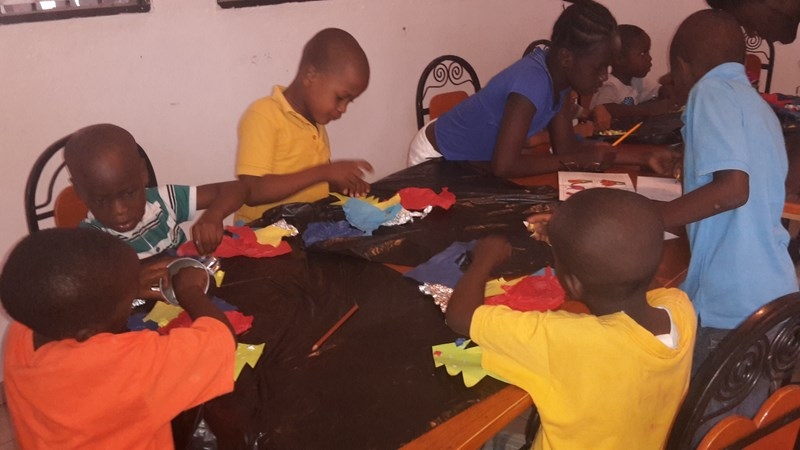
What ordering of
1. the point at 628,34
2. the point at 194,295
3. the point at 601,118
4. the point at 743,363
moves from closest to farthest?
1. the point at 743,363
2. the point at 194,295
3. the point at 601,118
4. the point at 628,34

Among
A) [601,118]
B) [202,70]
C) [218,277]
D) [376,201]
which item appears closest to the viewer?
[218,277]

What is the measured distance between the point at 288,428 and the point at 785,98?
348cm

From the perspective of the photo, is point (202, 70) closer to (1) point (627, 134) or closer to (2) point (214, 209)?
(2) point (214, 209)

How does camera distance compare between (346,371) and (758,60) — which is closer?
(346,371)

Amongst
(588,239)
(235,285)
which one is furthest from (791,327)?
(235,285)

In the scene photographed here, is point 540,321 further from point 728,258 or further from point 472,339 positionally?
point 728,258

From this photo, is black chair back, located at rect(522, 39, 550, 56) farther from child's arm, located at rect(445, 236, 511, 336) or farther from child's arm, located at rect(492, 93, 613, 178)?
child's arm, located at rect(445, 236, 511, 336)

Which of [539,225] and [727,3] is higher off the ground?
[727,3]

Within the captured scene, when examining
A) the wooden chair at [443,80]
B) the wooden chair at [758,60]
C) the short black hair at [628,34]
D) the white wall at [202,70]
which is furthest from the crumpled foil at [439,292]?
the wooden chair at [758,60]

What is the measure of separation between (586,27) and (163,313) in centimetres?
169

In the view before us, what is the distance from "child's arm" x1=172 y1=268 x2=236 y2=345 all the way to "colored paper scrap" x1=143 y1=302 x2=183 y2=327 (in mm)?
75

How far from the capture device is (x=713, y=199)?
1543mm

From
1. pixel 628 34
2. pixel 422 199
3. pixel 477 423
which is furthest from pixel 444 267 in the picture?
pixel 628 34

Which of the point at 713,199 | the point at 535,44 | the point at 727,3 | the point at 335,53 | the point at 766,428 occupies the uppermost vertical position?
the point at 727,3
